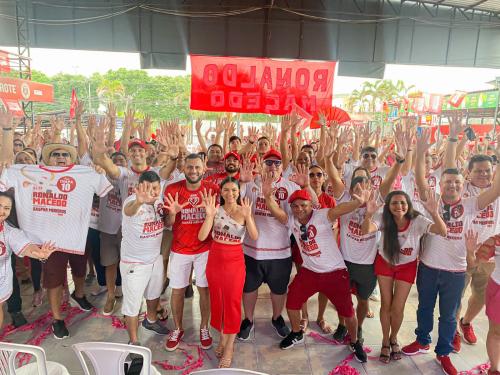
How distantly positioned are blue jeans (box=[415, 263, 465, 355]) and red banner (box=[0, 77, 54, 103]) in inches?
379

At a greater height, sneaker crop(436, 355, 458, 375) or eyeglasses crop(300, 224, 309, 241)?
eyeglasses crop(300, 224, 309, 241)

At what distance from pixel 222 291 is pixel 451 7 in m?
14.0

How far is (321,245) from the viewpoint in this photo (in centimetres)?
313

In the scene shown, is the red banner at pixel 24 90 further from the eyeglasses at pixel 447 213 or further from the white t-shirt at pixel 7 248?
the eyeglasses at pixel 447 213

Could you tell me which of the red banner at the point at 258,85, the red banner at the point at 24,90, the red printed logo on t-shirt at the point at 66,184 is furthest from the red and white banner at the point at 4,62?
the red printed logo on t-shirt at the point at 66,184

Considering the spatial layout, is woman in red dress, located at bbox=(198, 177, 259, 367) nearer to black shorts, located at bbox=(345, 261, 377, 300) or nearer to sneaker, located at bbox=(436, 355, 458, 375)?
black shorts, located at bbox=(345, 261, 377, 300)

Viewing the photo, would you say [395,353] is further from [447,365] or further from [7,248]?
[7,248]

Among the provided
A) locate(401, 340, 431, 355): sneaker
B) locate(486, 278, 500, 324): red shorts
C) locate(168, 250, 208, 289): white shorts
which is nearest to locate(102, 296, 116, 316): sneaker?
locate(168, 250, 208, 289): white shorts

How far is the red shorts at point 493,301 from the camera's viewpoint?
2.73 m

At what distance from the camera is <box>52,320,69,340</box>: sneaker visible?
343cm

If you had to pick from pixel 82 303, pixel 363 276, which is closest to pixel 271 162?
pixel 363 276

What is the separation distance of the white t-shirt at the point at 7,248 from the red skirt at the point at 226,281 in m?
1.62

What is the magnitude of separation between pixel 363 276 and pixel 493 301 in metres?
1.03

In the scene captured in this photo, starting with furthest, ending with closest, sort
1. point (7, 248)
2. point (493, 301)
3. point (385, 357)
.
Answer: point (385, 357) → point (7, 248) → point (493, 301)
